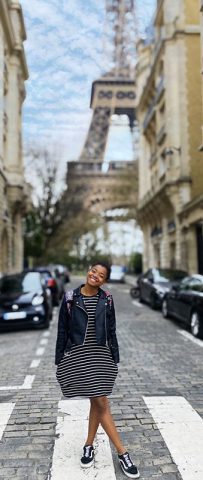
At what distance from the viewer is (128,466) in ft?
10.5

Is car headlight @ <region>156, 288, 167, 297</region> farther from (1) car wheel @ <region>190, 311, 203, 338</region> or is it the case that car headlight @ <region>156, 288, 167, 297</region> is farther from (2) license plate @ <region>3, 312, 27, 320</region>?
(2) license plate @ <region>3, 312, 27, 320</region>

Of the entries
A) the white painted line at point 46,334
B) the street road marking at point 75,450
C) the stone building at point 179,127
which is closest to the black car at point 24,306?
the white painted line at point 46,334

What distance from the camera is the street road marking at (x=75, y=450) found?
127 inches

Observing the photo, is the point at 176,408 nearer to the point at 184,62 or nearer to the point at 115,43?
the point at 184,62

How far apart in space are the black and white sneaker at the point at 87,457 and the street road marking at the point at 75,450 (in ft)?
0.11

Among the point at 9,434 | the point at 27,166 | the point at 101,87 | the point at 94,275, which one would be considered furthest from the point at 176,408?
the point at 101,87

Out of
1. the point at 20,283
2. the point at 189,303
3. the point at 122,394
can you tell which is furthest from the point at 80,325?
the point at 20,283

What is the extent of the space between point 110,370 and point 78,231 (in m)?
41.6

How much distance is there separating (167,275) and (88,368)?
527 inches

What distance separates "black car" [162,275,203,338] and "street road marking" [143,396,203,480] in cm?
446

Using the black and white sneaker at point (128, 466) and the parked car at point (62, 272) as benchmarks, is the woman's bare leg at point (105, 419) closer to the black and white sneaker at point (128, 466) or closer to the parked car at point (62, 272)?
the black and white sneaker at point (128, 466)

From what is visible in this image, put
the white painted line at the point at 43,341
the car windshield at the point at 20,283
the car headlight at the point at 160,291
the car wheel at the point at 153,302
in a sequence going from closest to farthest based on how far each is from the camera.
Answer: the white painted line at the point at 43,341 < the car windshield at the point at 20,283 < the car headlight at the point at 160,291 < the car wheel at the point at 153,302

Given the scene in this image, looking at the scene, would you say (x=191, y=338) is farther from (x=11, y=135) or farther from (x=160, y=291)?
(x=11, y=135)

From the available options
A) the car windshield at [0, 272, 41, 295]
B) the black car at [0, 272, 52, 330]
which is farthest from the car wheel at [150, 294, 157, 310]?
the black car at [0, 272, 52, 330]
